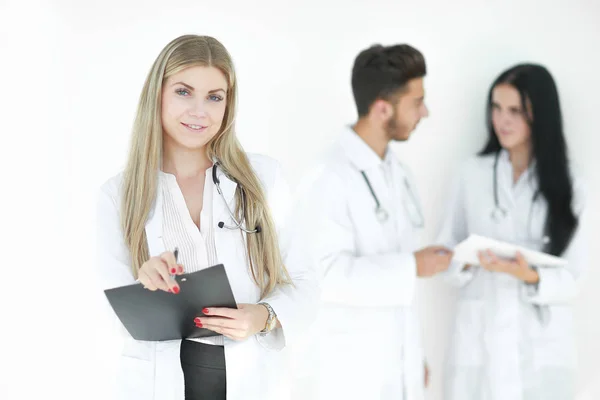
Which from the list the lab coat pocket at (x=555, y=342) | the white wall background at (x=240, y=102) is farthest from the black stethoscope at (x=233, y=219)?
the lab coat pocket at (x=555, y=342)

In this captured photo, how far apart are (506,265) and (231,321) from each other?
155 centimetres

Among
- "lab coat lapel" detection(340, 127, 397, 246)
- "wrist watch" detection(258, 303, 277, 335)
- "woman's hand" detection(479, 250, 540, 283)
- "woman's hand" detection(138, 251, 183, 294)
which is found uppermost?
"lab coat lapel" detection(340, 127, 397, 246)

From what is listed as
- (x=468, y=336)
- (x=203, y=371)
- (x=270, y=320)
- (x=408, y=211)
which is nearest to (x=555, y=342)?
(x=468, y=336)

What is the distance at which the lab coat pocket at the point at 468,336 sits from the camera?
3.16m

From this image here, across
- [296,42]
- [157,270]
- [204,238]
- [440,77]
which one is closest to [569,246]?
[440,77]

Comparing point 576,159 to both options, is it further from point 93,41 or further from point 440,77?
point 93,41

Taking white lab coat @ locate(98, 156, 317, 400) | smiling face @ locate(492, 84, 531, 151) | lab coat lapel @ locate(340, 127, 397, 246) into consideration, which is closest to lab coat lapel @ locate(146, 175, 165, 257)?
white lab coat @ locate(98, 156, 317, 400)

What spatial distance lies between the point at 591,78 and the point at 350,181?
131 centimetres

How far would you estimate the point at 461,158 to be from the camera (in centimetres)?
341

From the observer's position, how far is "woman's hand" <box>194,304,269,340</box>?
6.07 feet

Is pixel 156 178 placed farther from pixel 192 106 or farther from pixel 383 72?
pixel 383 72

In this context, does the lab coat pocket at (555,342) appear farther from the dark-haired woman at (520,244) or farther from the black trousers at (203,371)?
the black trousers at (203,371)

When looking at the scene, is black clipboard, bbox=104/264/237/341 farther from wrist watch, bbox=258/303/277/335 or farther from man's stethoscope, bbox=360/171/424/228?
man's stethoscope, bbox=360/171/424/228

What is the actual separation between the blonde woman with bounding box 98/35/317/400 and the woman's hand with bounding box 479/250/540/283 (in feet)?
3.80
